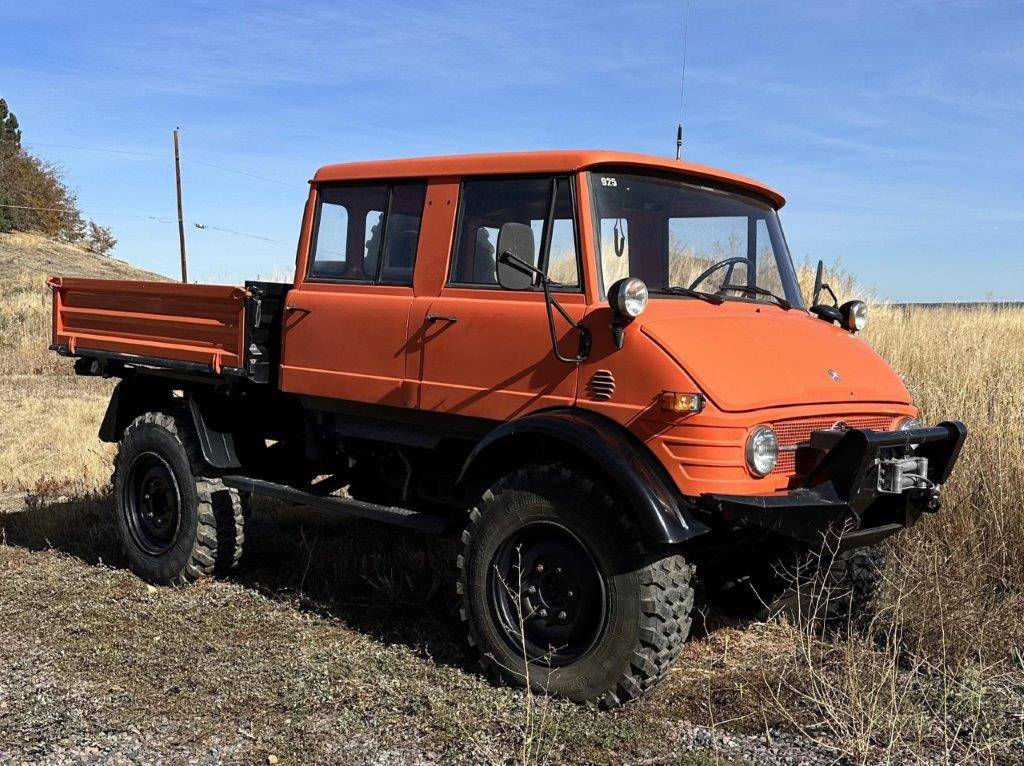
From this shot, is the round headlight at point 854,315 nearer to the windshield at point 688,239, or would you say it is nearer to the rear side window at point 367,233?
the windshield at point 688,239

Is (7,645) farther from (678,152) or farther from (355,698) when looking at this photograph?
(678,152)

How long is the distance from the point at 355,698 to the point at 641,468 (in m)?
1.62

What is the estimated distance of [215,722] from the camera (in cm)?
416

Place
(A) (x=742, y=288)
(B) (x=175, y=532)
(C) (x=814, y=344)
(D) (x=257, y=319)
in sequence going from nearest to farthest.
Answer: (C) (x=814, y=344) < (A) (x=742, y=288) < (D) (x=257, y=319) < (B) (x=175, y=532)

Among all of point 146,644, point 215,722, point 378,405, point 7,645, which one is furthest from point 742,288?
point 7,645

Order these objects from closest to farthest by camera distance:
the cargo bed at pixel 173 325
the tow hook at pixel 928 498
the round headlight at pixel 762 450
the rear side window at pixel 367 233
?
the round headlight at pixel 762 450
the tow hook at pixel 928 498
the rear side window at pixel 367 233
the cargo bed at pixel 173 325

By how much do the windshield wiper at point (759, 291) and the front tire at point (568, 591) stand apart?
1336 mm

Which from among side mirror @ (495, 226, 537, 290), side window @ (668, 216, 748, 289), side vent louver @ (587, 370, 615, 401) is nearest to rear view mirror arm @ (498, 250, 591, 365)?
side mirror @ (495, 226, 537, 290)

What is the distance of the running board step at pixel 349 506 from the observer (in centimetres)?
500

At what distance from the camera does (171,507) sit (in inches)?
254

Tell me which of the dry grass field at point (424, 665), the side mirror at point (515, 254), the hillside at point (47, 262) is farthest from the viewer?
the hillside at point (47, 262)

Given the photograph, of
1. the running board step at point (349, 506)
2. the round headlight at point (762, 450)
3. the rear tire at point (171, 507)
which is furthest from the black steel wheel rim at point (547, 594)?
the rear tire at point (171, 507)

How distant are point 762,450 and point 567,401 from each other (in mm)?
876

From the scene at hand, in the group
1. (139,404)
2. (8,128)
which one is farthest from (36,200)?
(139,404)
